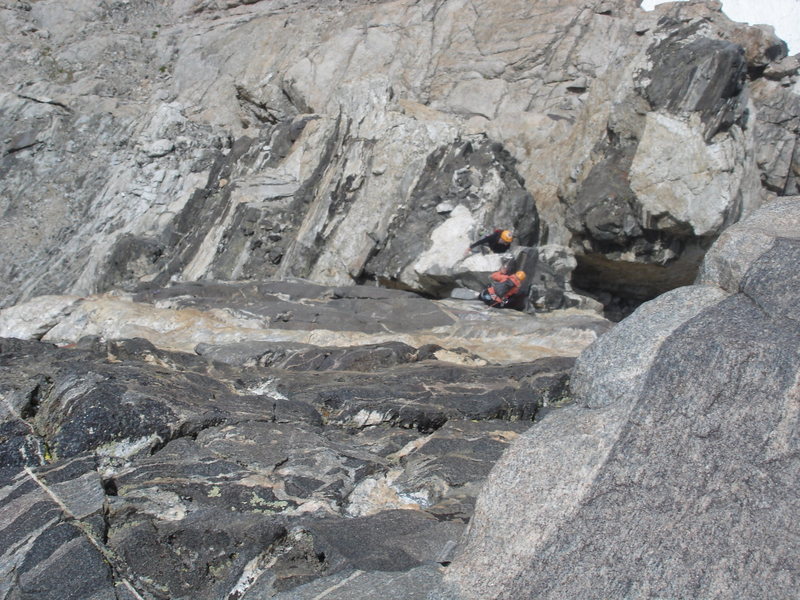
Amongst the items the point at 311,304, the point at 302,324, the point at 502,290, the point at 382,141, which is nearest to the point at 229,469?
the point at 302,324

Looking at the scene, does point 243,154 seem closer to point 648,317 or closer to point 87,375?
point 87,375

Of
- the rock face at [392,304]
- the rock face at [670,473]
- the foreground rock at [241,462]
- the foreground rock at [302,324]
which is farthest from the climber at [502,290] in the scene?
the rock face at [670,473]

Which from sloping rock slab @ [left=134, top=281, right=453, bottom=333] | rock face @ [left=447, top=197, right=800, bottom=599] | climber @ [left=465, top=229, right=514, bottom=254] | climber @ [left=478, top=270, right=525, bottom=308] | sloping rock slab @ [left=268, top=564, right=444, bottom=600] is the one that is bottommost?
sloping rock slab @ [left=134, top=281, right=453, bottom=333]

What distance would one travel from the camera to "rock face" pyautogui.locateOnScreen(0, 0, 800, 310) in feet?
62.6

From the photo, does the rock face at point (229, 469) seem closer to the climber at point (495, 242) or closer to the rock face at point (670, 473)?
the rock face at point (670, 473)

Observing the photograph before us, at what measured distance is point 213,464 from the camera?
633 cm

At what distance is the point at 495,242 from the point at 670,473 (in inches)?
574

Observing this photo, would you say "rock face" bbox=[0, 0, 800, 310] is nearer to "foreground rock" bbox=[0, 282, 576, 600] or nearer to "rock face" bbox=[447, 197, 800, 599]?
"foreground rock" bbox=[0, 282, 576, 600]

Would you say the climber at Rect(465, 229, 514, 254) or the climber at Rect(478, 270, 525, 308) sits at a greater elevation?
the climber at Rect(465, 229, 514, 254)

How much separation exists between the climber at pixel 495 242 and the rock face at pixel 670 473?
534 inches

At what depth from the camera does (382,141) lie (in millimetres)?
22109

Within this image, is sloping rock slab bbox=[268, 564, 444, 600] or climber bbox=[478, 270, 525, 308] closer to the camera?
sloping rock slab bbox=[268, 564, 444, 600]

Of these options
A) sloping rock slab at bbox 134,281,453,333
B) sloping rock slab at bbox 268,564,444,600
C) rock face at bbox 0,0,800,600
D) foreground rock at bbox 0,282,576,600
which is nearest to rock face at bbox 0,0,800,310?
rock face at bbox 0,0,800,600

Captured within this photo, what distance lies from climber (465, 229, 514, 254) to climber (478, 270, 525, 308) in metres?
1.51
